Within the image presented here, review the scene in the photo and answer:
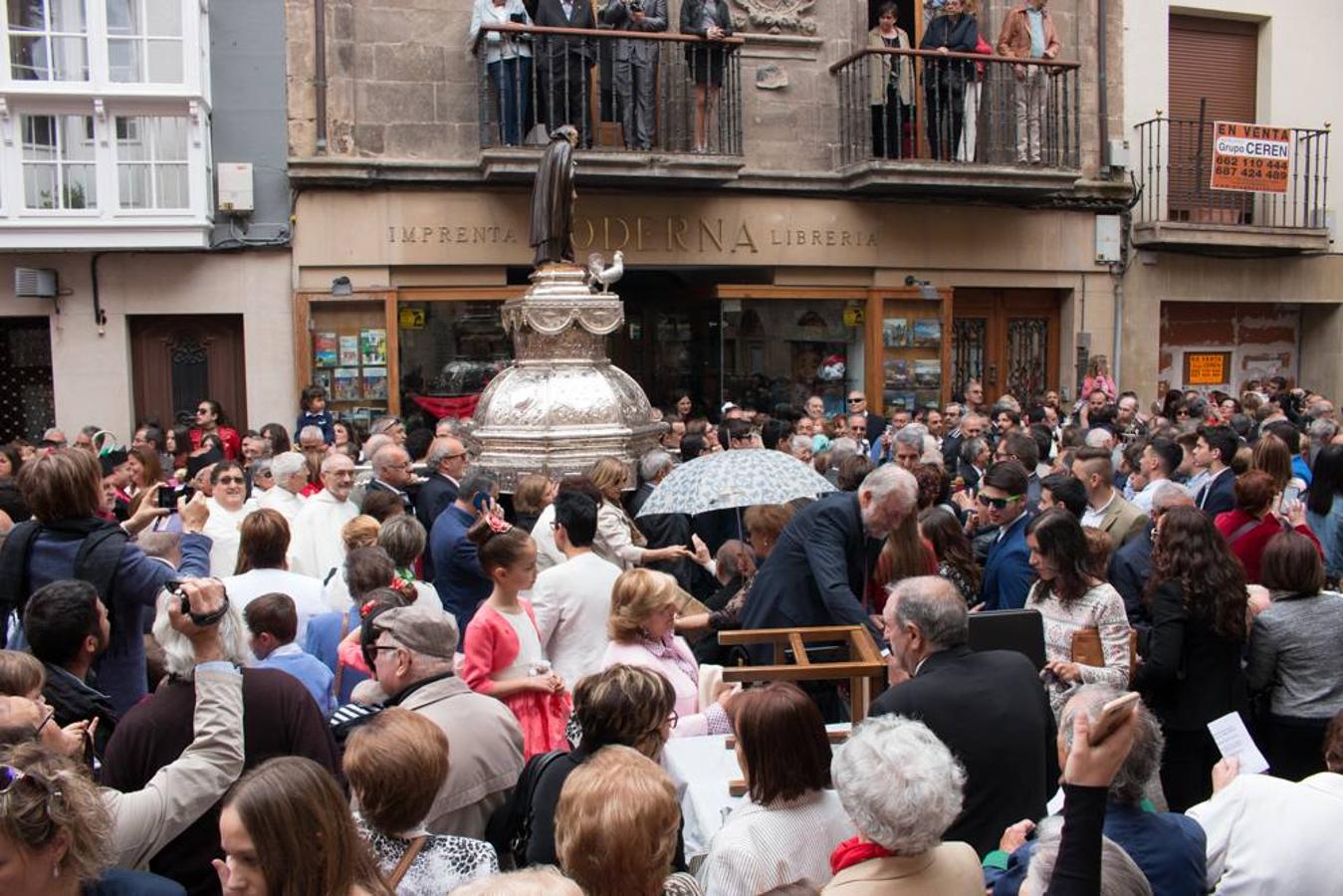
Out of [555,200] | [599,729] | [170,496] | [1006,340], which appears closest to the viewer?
[599,729]

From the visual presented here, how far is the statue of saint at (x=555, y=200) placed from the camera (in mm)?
9562

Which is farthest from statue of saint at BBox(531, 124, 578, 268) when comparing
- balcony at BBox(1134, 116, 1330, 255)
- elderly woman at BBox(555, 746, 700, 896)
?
balcony at BBox(1134, 116, 1330, 255)

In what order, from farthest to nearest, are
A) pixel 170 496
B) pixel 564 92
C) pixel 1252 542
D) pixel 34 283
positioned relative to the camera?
1. pixel 564 92
2. pixel 34 283
3. pixel 170 496
4. pixel 1252 542

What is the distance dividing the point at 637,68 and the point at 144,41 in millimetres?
5095

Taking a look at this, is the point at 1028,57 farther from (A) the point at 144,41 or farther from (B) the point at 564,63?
(A) the point at 144,41

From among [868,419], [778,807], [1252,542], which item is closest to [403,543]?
[778,807]

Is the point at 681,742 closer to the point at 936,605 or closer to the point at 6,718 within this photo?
the point at 936,605

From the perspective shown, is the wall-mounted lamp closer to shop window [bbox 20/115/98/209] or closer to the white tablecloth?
shop window [bbox 20/115/98/209]

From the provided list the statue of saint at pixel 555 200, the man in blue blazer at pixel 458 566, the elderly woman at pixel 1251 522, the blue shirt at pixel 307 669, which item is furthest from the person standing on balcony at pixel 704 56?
the blue shirt at pixel 307 669

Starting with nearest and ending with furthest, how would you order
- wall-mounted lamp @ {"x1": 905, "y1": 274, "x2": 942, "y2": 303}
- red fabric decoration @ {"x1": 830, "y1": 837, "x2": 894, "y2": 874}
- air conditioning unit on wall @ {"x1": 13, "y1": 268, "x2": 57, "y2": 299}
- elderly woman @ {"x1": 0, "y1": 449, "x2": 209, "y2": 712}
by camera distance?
1. red fabric decoration @ {"x1": 830, "y1": 837, "x2": 894, "y2": 874}
2. elderly woman @ {"x1": 0, "y1": 449, "x2": 209, "y2": 712}
3. air conditioning unit on wall @ {"x1": 13, "y1": 268, "x2": 57, "y2": 299}
4. wall-mounted lamp @ {"x1": 905, "y1": 274, "x2": 942, "y2": 303}

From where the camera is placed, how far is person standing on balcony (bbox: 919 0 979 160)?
587 inches

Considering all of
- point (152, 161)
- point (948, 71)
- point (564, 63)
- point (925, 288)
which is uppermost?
point (948, 71)

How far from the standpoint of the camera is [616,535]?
6703 mm

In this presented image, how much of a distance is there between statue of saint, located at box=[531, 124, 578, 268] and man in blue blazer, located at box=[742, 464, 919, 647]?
195 inches
